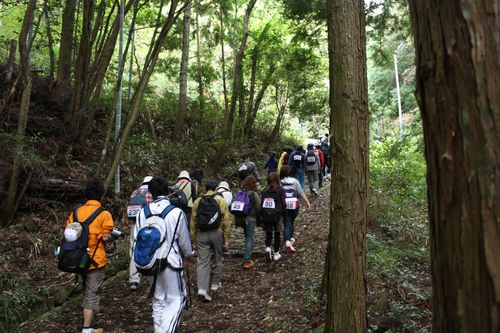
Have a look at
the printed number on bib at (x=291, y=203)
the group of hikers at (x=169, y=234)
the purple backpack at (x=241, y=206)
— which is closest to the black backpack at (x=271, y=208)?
the group of hikers at (x=169, y=234)

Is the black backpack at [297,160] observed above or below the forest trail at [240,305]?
above

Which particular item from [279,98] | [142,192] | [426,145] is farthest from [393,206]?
[279,98]

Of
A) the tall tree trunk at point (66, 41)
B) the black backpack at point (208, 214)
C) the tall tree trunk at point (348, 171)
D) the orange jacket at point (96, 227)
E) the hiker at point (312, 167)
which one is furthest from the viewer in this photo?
the hiker at point (312, 167)

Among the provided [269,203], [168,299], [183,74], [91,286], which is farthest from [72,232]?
[183,74]

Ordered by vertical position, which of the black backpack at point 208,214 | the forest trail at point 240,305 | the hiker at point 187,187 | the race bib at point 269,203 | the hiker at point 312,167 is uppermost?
the hiker at point 312,167

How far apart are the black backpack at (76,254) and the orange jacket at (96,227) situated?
0.07 m

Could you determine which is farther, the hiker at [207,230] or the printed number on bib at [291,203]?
the printed number on bib at [291,203]


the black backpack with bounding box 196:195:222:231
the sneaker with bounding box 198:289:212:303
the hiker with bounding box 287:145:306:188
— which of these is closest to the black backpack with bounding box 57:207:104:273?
the black backpack with bounding box 196:195:222:231

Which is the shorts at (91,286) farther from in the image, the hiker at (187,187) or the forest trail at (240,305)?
the hiker at (187,187)

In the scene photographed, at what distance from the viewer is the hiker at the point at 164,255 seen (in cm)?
414

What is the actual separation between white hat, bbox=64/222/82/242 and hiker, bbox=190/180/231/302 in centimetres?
183

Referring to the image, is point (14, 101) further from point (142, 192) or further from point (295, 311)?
point (295, 311)

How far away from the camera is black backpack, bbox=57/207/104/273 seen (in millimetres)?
4902

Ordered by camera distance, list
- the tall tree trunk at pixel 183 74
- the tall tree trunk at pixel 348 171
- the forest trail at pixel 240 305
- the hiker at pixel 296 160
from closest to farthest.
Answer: the tall tree trunk at pixel 348 171
the forest trail at pixel 240 305
the hiker at pixel 296 160
the tall tree trunk at pixel 183 74
